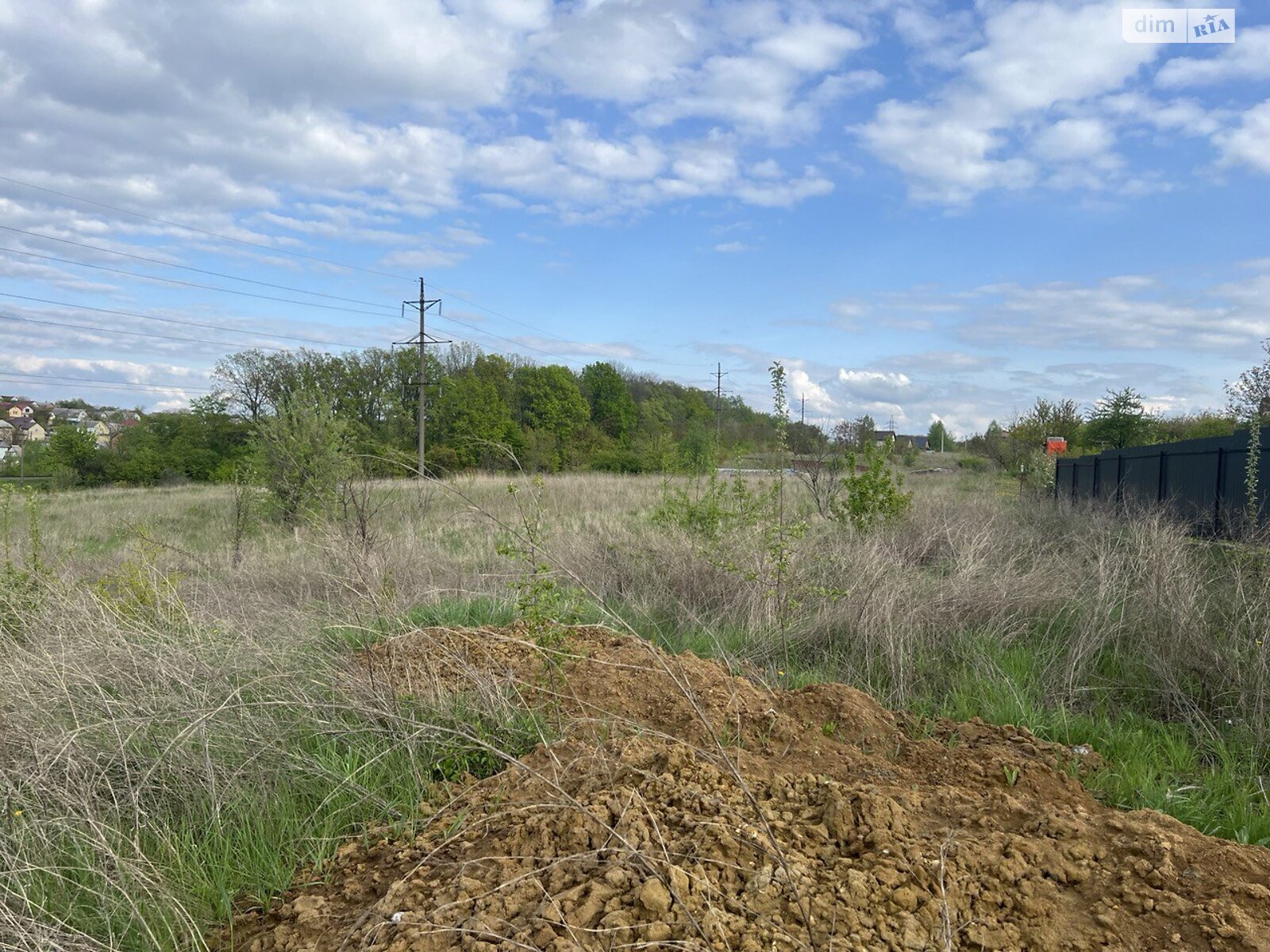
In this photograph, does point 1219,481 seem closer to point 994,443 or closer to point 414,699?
point 414,699

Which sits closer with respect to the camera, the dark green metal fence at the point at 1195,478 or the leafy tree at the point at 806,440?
the dark green metal fence at the point at 1195,478

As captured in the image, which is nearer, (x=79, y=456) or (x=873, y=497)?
(x=873, y=497)

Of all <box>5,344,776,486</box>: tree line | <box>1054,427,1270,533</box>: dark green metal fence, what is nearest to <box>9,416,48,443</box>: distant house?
<box>5,344,776,486</box>: tree line

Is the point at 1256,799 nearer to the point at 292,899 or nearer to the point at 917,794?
the point at 917,794

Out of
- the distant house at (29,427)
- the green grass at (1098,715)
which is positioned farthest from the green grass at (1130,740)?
the distant house at (29,427)

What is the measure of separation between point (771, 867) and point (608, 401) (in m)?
63.5

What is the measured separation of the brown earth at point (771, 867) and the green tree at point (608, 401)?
60915mm

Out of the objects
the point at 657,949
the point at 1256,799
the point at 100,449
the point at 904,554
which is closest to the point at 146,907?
the point at 657,949

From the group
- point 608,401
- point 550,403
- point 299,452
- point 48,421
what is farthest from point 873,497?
point 48,421

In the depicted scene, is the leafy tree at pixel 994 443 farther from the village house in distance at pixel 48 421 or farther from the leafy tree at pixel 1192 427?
the village house in distance at pixel 48 421

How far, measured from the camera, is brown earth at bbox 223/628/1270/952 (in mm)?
2160

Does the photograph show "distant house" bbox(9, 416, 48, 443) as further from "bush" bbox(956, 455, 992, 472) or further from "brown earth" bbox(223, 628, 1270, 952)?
"brown earth" bbox(223, 628, 1270, 952)

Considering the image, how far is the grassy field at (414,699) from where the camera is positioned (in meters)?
3.03

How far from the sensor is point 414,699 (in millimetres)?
3924
